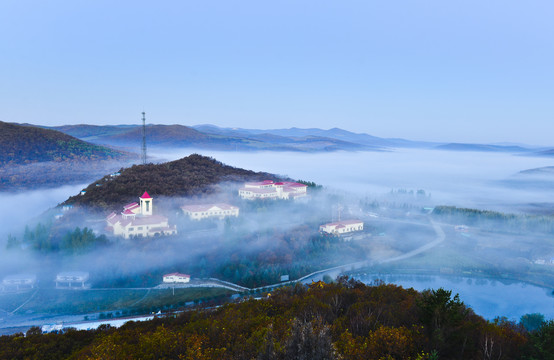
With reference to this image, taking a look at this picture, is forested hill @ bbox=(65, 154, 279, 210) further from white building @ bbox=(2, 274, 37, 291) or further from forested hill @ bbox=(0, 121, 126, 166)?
forested hill @ bbox=(0, 121, 126, 166)

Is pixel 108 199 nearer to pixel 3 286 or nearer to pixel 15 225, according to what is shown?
pixel 15 225

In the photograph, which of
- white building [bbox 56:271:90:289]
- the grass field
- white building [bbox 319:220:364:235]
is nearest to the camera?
the grass field

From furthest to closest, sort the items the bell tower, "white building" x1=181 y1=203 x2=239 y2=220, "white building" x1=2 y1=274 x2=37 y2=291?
1. "white building" x1=181 y1=203 x2=239 y2=220
2. the bell tower
3. "white building" x1=2 y1=274 x2=37 y2=291

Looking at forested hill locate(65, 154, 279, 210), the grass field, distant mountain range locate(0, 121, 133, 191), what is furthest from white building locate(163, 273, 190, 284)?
distant mountain range locate(0, 121, 133, 191)

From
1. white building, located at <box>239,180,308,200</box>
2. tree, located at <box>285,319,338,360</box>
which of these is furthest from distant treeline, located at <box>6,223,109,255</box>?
tree, located at <box>285,319,338,360</box>

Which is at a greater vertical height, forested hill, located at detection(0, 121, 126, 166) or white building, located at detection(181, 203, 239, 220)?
forested hill, located at detection(0, 121, 126, 166)

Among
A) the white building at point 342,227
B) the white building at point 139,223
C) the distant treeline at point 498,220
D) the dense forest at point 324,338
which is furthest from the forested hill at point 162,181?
the distant treeline at point 498,220

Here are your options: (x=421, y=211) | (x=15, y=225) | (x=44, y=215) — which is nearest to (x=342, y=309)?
(x=44, y=215)

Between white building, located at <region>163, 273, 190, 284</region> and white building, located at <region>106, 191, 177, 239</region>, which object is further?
white building, located at <region>106, 191, 177, 239</region>

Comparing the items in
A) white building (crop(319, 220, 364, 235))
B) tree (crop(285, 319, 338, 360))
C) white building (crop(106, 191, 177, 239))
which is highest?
tree (crop(285, 319, 338, 360))
